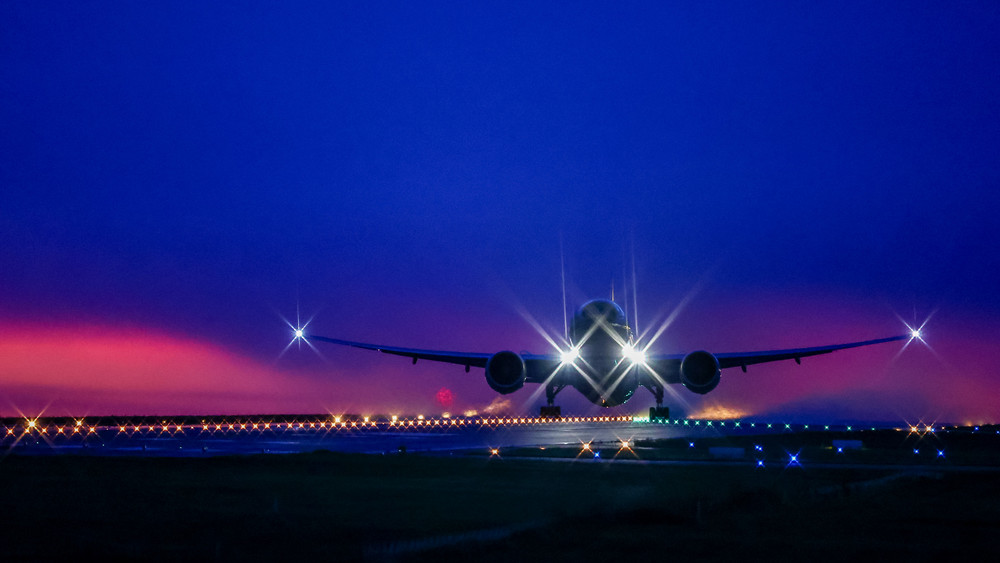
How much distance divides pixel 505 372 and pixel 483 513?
2695 centimetres

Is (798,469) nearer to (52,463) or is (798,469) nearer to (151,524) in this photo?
(151,524)

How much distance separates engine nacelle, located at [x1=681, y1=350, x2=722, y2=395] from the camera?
41500mm

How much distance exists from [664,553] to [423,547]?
3.22 meters

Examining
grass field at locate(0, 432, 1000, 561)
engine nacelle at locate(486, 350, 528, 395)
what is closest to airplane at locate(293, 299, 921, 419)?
engine nacelle at locate(486, 350, 528, 395)

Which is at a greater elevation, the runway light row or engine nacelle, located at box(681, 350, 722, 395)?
the runway light row

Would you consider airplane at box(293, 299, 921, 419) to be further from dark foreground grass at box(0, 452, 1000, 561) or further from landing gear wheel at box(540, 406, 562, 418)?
dark foreground grass at box(0, 452, 1000, 561)

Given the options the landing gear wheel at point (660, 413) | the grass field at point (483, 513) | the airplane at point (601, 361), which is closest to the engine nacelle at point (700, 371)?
the airplane at point (601, 361)

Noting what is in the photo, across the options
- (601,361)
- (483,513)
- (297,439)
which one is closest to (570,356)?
(601,361)

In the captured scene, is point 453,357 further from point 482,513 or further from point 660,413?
point 482,513

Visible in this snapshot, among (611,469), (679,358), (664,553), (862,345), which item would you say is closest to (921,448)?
(862,345)

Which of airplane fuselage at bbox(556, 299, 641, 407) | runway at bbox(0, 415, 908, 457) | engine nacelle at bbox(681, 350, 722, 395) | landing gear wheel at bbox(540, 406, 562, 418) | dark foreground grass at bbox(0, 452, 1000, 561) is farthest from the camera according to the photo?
landing gear wheel at bbox(540, 406, 562, 418)

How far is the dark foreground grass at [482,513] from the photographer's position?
11.8 meters

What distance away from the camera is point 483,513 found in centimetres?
1555

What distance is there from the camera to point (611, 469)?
25391 mm
